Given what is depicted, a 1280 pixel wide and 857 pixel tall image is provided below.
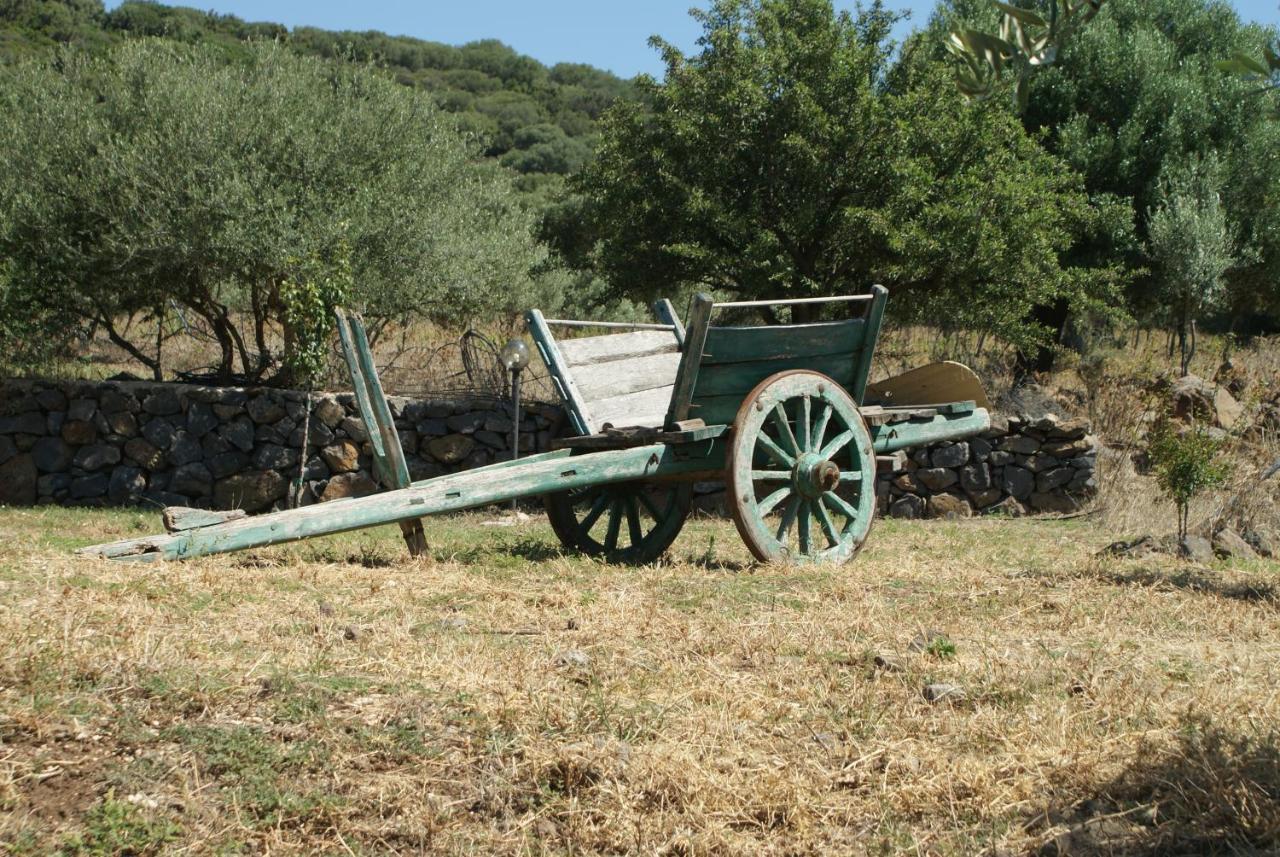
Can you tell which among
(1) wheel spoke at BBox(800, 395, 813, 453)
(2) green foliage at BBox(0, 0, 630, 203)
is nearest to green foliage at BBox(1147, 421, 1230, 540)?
(1) wheel spoke at BBox(800, 395, 813, 453)

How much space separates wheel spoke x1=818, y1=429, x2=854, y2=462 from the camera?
665 cm

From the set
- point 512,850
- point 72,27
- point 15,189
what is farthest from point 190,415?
point 72,27

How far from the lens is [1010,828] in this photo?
3.18 metres

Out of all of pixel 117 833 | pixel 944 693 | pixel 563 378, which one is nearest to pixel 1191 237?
pixel 563 378

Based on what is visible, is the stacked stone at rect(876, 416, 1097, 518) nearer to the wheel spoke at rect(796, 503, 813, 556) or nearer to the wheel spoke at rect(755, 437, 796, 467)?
the wheel spoke at rect(796, 503, 813, 556)

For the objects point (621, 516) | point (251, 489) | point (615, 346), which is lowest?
point (251, 489)

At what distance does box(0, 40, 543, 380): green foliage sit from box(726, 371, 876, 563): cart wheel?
5.65 m

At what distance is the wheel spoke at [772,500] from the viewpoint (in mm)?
6387

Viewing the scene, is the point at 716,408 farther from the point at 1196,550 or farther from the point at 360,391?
the point at 1196,550

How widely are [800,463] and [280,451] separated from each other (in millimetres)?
6728

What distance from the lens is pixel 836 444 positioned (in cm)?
674

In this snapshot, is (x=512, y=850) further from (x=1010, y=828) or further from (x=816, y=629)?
(x=816, y=629)

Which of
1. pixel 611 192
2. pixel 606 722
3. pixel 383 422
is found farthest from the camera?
pixel 611 192

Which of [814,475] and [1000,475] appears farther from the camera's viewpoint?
[1000,475]
